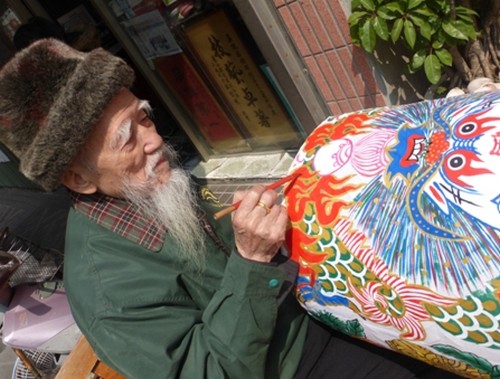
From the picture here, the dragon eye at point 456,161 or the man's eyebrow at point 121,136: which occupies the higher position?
the man's eyebrow at point 121,136

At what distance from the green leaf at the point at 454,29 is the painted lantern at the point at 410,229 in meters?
1.51

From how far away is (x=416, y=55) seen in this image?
9.16 feet

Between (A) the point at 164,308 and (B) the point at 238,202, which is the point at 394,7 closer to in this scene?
(B) the point at 238,202

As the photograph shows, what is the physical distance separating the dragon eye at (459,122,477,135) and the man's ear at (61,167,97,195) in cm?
125

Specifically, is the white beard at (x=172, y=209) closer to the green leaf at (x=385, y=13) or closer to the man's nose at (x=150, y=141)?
the man's nose at (x=150, y=141)

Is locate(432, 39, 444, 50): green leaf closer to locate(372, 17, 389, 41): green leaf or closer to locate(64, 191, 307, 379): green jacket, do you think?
locate(372, 17, 389, 41): green leaf

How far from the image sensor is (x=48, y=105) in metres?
1.49

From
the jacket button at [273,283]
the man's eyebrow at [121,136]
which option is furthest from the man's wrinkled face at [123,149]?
the jacket button at [273,283]

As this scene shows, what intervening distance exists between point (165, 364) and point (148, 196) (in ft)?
2.05

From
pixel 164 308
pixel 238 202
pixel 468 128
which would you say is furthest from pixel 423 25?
pixel 164 308

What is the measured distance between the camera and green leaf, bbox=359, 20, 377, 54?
2.68 metres

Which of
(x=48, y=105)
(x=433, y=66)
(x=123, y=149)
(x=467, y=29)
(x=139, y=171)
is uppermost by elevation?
(x=48, y=105)

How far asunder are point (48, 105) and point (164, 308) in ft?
2.56

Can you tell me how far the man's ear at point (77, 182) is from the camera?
1.61 metres
